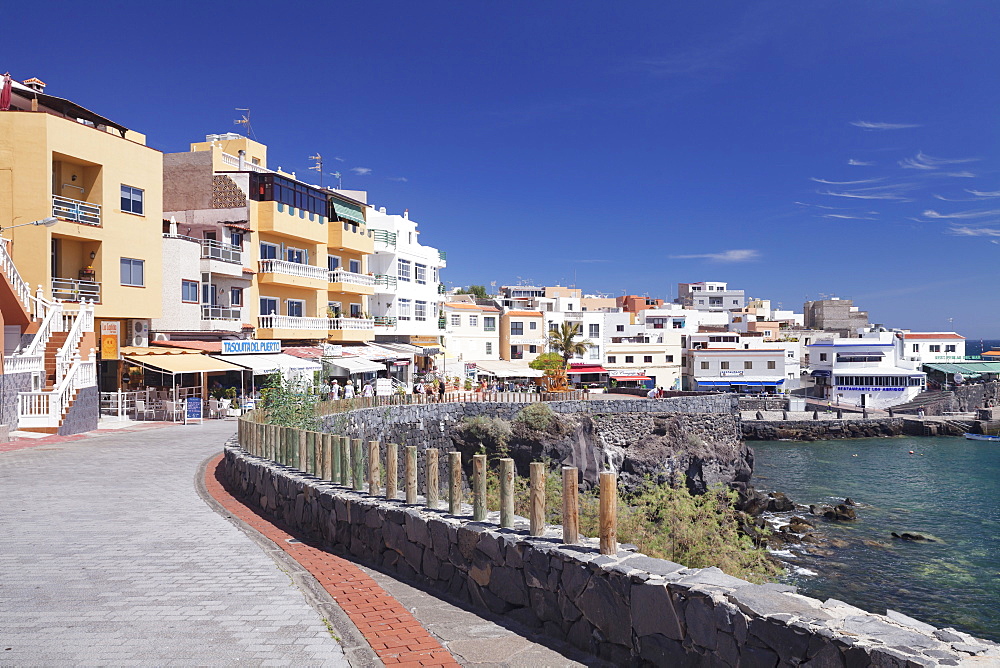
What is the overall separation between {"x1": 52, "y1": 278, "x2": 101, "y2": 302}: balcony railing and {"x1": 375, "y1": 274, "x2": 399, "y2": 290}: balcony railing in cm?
2099

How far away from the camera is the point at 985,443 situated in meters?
55.7

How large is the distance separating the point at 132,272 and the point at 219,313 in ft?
17.9

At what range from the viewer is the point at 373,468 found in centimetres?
956

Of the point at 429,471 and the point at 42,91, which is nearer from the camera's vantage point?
the point at 429,471

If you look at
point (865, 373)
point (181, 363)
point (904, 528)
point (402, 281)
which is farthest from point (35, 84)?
point (865, 373)

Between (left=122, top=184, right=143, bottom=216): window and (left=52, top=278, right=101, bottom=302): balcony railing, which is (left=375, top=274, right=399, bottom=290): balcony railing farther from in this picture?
(left=52, top=278, right=101, bottom=302): balcony railing

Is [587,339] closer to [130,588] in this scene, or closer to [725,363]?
[725,363]

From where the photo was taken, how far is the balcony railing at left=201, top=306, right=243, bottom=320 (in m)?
34.2

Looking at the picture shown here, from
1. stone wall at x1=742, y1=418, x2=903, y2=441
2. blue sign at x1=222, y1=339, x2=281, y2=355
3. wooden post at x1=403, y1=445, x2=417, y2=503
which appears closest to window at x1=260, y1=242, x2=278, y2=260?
blue sign at x1=222, y1=339, x2=281, y2=355

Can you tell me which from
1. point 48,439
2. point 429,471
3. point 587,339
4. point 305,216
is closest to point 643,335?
point 587,339

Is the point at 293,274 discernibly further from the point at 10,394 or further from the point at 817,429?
the point at 817,429

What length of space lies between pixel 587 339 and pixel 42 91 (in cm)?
5083

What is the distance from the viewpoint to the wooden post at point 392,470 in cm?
902

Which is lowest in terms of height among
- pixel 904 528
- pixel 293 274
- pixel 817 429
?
pixel 904 528
